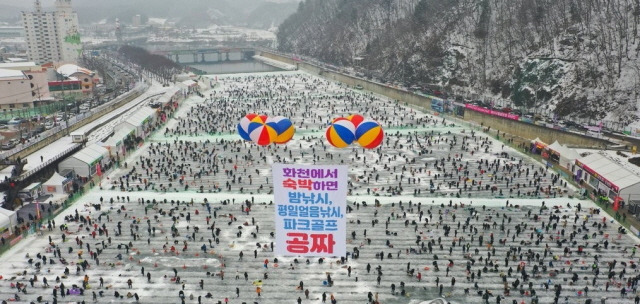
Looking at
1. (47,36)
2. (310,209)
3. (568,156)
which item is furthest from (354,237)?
(47,36)

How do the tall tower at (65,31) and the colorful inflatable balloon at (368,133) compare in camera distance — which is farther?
the tall tower at (65,31)

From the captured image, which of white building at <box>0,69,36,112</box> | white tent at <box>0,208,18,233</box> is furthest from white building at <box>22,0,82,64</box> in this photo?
white tent at <box>0,208,18,233</box>

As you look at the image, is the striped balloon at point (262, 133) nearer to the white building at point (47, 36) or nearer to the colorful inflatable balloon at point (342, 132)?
the colorful inflatable balloon at point (342, 132)

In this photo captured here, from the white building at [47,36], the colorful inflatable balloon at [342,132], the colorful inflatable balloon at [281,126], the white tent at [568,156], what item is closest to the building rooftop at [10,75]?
the colorful inflatable balloon at [281,126]

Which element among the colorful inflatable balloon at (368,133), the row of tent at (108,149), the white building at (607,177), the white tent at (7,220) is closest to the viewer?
the colorful inflatable balloon at (368,133)

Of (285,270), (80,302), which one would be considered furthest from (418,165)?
(80,302)

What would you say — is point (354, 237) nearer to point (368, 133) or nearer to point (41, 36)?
point (368, 133)
